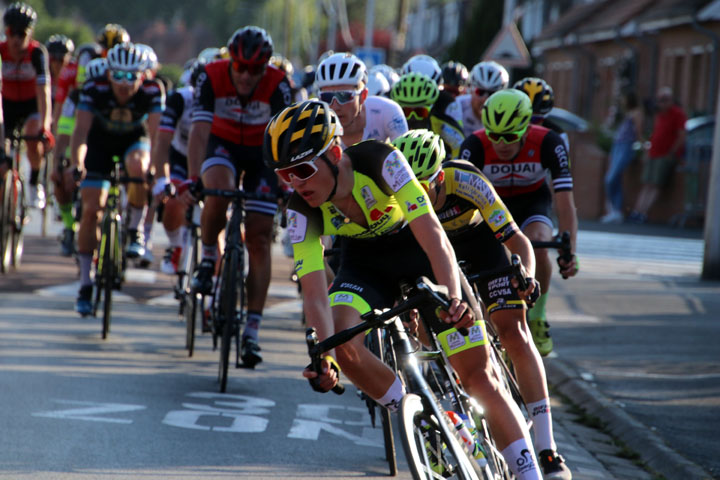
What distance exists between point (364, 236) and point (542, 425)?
1301mm

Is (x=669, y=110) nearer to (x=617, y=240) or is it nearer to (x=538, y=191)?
(x=617, y=240)

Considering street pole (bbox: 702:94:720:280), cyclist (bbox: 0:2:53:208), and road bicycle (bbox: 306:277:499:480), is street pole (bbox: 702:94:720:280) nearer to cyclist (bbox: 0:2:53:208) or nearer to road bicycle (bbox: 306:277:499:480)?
cyclist (bbox: 0:2:53:208)

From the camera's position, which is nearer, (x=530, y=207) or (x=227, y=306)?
(x=227, y=306)

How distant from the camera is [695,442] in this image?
24.8ft

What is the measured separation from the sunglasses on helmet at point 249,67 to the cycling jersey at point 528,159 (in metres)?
1.62

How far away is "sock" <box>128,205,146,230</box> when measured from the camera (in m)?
12.0

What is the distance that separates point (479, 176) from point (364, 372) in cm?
123

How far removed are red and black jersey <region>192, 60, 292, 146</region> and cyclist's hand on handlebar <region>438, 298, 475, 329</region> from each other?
4.56 meters

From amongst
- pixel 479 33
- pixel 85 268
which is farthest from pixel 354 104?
pixel 479 33

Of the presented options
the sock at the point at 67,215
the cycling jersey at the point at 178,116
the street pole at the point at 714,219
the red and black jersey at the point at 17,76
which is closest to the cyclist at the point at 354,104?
the cycling jersey at the point at 178,116

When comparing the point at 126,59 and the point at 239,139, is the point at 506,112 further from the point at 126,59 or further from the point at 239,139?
the point at 126,59

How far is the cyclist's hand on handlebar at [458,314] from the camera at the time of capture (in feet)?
15.0

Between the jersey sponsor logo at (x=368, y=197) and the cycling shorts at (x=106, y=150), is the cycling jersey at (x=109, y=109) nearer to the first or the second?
the cycling shorts at (x=106, y=150)

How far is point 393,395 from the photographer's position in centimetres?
538
